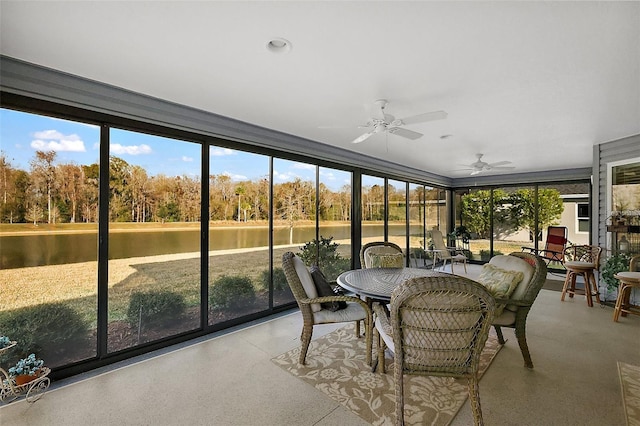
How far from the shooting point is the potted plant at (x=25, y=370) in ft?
7.12

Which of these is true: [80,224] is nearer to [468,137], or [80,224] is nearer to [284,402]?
[284,402]

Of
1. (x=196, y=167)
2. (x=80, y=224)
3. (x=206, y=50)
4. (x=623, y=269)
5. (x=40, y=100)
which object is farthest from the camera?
(x=623, y=269)

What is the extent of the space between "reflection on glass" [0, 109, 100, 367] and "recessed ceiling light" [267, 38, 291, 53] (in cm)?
191

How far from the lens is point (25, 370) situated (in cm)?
220

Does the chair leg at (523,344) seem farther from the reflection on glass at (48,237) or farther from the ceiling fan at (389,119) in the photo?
the reflection on glass at (48,237)

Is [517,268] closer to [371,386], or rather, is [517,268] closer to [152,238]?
[371,386]

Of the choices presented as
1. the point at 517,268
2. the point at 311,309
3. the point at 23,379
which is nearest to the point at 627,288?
the point at 517,268

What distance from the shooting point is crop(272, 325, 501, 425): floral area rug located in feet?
6.81

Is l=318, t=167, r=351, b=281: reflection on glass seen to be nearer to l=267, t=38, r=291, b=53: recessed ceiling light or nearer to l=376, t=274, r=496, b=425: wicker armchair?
l=267, t=38, r=291, b=53: recessed ceiling light

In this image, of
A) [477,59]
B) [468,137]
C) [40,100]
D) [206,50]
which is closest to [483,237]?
[468,137]

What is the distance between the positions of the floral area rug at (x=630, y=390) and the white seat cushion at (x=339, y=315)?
196 cm

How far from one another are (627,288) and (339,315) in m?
4.22

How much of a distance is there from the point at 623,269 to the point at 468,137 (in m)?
2.83

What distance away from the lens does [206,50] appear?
6.89ft
